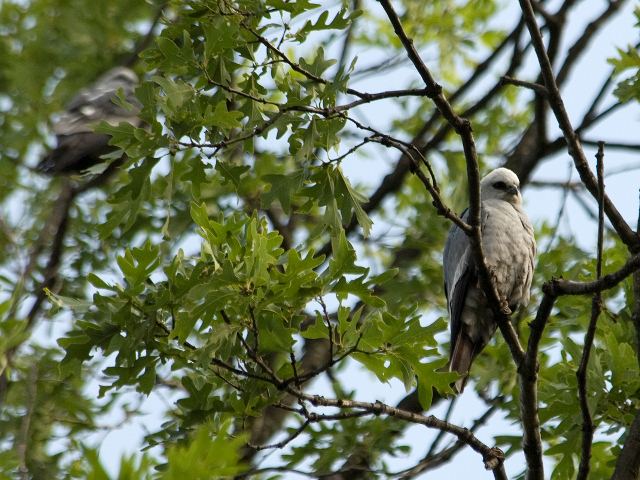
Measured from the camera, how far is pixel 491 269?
5.14 meters

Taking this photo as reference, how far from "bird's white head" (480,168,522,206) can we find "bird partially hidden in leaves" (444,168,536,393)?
0.26ft

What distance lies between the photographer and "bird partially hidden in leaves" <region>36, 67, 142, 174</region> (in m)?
7.69

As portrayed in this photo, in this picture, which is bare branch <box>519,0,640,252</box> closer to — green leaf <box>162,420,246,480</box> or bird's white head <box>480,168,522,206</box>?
bird's white head <box>480,168,522,206</box>

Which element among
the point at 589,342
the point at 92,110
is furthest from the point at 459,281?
the point at 92,110

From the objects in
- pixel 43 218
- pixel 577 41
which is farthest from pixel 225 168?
pixel 43 218

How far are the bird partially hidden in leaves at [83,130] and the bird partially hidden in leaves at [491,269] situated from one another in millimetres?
3137

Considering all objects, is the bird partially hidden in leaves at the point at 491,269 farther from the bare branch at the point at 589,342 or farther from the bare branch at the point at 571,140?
the bare branch at the point at 589,342

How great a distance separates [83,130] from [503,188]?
3817 millimetres

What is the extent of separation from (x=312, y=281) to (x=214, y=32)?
105cm

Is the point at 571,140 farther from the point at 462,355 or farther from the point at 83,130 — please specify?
the point at 83,130

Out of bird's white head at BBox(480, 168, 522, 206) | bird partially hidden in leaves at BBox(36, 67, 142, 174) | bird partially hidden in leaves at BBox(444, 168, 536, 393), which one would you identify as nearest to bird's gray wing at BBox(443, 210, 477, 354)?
bird partially hidden in leaves at BBox(444, 168, 536, 393)

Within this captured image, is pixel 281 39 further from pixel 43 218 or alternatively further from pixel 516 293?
pixel 43 218

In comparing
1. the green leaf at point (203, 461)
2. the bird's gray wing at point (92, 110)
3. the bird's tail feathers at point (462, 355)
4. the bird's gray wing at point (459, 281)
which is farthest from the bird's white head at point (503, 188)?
the green leaf at point (203, 461)

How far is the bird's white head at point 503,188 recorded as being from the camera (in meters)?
5.95
